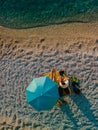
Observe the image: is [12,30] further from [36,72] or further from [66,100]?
[66,100]

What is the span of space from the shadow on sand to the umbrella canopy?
815 mm

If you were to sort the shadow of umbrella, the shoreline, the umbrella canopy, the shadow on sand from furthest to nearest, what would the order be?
the shoreline, the shadow of umbrella, the shadow on sand, the umbrella canopy

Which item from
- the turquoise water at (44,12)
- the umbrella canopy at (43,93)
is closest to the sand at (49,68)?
the turquoise water at (44,12)

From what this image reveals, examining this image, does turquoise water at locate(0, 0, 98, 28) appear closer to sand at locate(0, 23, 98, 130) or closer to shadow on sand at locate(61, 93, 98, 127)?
sand at locate(0, 23, 98, 130)

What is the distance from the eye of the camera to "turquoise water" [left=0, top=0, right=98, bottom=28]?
10445 millimetres

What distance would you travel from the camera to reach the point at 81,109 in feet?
33.0

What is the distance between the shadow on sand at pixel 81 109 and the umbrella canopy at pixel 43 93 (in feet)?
2.67

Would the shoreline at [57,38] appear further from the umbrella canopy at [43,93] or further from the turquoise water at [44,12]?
the umbrella canopy at [43,93]

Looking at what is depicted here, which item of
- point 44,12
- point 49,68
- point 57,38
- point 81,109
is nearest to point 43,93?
point 49,68

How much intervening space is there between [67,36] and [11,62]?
173cm

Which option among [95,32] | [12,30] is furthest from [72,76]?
[12,30]

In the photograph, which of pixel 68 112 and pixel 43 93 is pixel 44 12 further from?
pixel 68 112

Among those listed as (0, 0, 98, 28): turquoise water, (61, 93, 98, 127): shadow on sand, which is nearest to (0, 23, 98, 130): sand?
(61, 93, 98, 127): shadow on sand

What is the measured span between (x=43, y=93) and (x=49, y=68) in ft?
3.95
